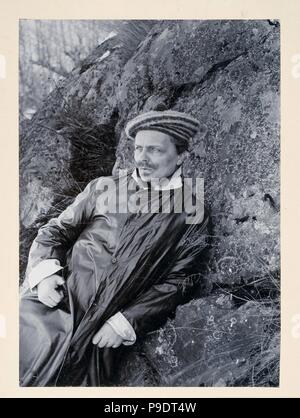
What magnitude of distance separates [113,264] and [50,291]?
0.36 metres

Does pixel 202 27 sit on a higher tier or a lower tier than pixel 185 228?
higher

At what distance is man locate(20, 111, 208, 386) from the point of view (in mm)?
2881

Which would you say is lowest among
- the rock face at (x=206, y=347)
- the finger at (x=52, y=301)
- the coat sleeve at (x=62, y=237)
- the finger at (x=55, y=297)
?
the rock face at (x=206, y=347)

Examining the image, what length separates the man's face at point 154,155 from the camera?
9.55 feet

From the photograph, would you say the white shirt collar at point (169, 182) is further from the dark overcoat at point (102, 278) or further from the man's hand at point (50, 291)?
the man's hand at point (50, 291)

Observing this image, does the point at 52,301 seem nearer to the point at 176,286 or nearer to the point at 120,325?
the point at 120,325

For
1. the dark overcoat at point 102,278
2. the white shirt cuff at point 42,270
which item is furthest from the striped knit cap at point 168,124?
the white shirt cuff at point 42,270

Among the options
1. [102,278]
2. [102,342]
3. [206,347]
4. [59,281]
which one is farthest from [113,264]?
[206,347]

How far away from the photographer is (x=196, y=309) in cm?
291

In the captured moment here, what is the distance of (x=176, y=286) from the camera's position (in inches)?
114
